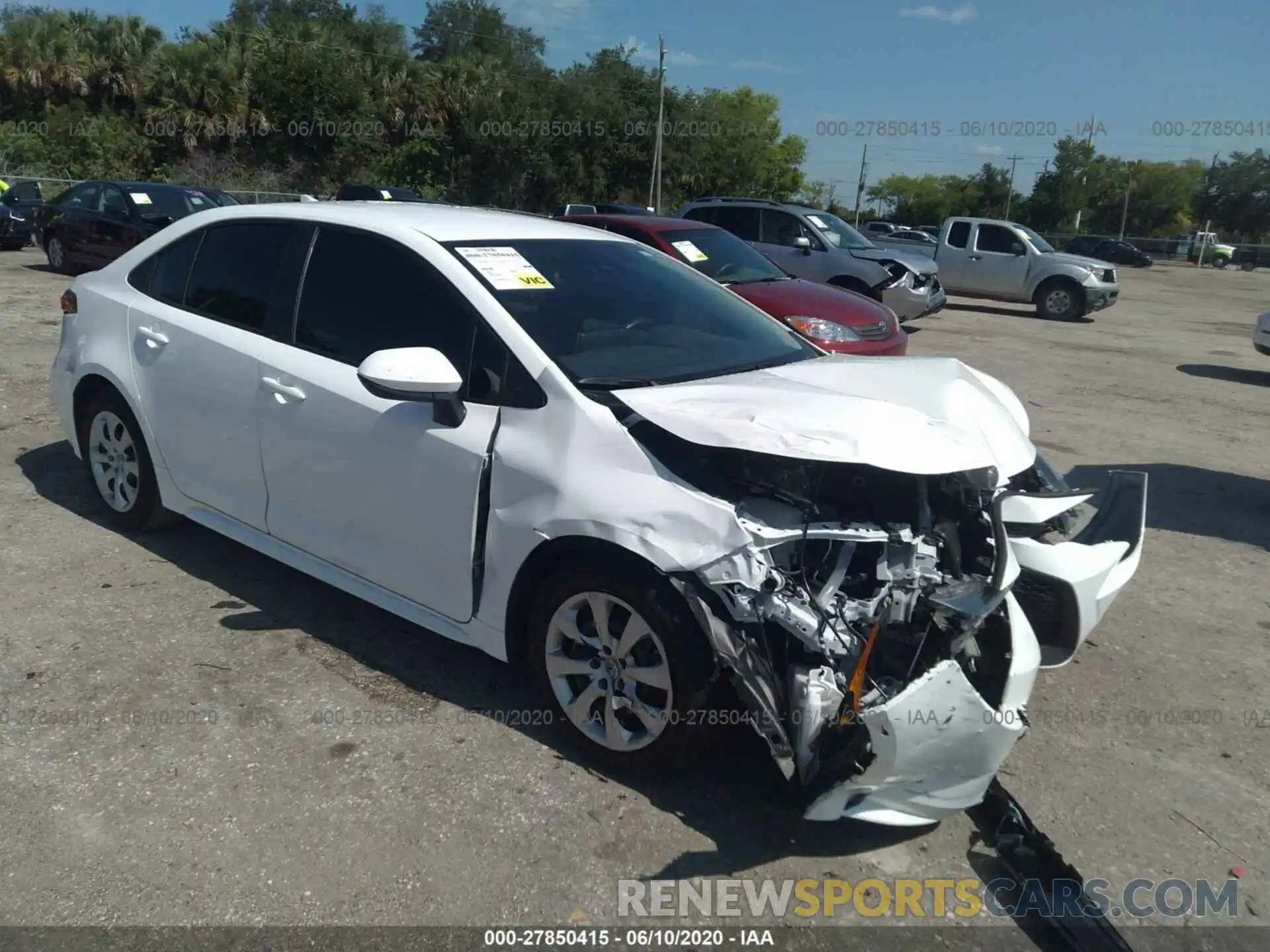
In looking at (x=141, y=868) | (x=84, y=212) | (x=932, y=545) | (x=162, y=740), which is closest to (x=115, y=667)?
(x=162, y=740)

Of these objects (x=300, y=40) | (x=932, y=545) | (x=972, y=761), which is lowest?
(x=972, y=761)

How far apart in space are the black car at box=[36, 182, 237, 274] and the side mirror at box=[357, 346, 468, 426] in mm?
12508

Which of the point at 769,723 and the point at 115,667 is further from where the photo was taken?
the point at 115,667

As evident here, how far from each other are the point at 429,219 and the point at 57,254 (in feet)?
47.9

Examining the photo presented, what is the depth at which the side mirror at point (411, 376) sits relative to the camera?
339 cm

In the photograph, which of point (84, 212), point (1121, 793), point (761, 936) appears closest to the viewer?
point (761, 936)

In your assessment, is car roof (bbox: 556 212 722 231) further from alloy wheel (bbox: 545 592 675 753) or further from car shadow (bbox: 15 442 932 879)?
alloy wheel (bbox: 545 592 675 753)

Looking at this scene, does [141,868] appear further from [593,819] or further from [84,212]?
[84,212]

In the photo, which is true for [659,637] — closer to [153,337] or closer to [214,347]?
[214,347]

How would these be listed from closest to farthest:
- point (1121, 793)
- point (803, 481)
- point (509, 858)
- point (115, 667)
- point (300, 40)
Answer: point (509, 858) < point (803, 481) < point (1121, 793) < point (115, 667) < point (300, 40)

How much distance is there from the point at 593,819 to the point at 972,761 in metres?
1.14

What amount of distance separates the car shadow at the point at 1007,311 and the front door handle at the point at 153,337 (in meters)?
16.7

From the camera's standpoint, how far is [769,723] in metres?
2.89

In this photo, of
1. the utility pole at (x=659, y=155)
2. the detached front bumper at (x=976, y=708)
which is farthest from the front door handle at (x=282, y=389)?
the utility pole at (x=659, y=155)
